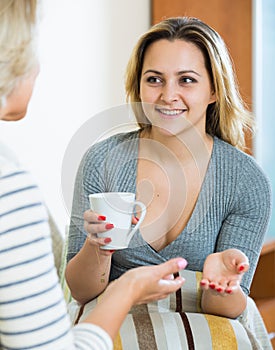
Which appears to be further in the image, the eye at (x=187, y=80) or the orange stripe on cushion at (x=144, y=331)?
the eye at (x=187, y=80)

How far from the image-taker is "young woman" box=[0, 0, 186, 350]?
965mm

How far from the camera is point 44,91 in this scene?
2.94 meters

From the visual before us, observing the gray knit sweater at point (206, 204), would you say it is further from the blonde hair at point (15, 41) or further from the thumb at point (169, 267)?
the blonde hair at point (15, 41)

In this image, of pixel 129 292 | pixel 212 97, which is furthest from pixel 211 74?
pixel 129 292

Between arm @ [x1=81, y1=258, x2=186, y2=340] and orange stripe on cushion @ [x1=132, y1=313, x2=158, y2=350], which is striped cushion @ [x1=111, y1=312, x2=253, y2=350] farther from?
arm @ [x1=81, y1=258, x2=186, y2=340]

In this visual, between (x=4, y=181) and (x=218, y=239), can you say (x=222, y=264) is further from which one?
(x=4, y=181)

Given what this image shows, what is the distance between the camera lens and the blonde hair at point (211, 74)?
69.9 inches

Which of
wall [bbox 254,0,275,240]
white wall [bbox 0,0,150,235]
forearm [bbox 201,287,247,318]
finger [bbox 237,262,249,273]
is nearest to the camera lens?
finger [bbox 237,262,249,273]

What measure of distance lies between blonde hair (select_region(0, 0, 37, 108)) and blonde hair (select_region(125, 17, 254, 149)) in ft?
2.27

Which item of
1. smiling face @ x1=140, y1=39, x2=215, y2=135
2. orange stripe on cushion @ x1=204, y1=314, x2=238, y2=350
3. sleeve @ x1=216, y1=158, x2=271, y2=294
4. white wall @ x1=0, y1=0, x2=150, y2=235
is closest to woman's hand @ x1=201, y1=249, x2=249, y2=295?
orange stripe on cushion @ x1=204, y1=314, x2=238, y2=350

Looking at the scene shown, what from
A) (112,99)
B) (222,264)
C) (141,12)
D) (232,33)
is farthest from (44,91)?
(222,264)

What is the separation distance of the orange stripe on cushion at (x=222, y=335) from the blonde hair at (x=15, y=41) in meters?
0.78

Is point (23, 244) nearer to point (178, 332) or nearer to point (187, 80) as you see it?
point (178, 332)

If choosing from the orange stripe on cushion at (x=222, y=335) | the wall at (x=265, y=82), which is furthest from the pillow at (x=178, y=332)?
the wall at (x=265, y=82)
